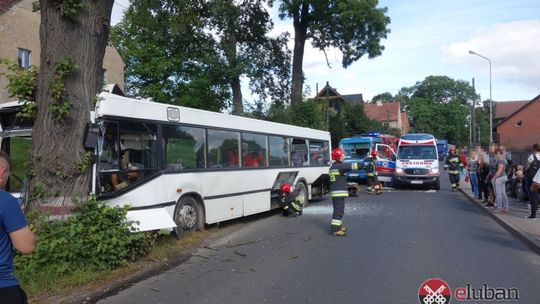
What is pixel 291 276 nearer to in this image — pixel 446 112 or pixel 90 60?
pixel 90 60

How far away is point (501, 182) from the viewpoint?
12203mm

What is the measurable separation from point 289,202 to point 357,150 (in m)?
12.1

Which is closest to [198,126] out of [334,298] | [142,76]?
[334,298]

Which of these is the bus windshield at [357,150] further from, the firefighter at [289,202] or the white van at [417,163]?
the firefighter at [289,202]

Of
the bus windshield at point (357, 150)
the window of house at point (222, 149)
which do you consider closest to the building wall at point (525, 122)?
the bus windshield at point (357, 150)

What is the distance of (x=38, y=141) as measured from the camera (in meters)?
6.76

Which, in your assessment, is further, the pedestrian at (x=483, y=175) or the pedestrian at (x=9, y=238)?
the pedestrian at (x=483, y=175)

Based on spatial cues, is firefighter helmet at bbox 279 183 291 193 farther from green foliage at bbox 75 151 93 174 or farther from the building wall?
the building wall

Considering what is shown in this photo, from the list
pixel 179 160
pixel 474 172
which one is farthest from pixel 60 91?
pixel 474 172

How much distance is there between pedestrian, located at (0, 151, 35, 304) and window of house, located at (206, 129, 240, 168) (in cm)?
678

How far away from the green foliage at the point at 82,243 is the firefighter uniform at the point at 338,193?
13.6 ft

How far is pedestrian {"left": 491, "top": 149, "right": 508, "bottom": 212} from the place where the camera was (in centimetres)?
1217

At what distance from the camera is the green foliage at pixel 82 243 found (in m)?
6.16

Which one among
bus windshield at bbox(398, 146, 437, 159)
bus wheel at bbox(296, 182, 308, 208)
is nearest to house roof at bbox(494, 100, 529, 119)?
bus windshield at bbox(398, 146, 437, 159)
